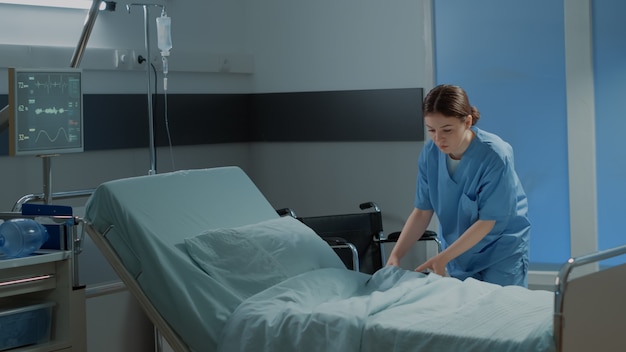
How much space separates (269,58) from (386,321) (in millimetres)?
3073

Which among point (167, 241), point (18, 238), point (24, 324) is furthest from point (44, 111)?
point (24, 324)

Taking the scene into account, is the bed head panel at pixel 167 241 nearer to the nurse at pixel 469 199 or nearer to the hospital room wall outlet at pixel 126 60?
the nurse at pixel 469 199

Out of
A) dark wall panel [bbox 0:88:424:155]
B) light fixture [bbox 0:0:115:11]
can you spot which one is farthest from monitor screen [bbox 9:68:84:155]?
dark wall panel [bbox 0:88:424:155]

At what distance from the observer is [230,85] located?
5.42 metres

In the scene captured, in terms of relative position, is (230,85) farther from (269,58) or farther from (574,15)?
(574,15)

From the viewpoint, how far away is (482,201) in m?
3.27

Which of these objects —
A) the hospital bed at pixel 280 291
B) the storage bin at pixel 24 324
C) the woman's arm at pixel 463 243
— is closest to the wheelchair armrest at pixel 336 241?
the hospital bed at pixel 280 291

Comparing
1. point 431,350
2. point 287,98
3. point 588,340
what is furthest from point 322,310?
point 287,98

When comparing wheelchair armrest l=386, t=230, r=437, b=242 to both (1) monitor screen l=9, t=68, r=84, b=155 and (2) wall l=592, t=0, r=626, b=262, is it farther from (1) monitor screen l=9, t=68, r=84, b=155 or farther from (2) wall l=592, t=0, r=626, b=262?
(1) monitor screen l=9, t=68, r=84, b=155

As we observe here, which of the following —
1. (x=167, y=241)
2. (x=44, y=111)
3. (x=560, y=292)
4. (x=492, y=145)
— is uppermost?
(x=44, y=111)

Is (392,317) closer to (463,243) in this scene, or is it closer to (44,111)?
(463,243)

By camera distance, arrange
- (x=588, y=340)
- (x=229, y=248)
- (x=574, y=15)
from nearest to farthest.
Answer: (x=588, y=340) < (x=229, y=248) < (x=574, y=15)

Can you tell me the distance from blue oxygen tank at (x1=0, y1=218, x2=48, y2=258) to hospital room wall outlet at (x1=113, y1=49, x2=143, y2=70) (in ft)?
6.02

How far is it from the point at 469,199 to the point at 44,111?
156cm
